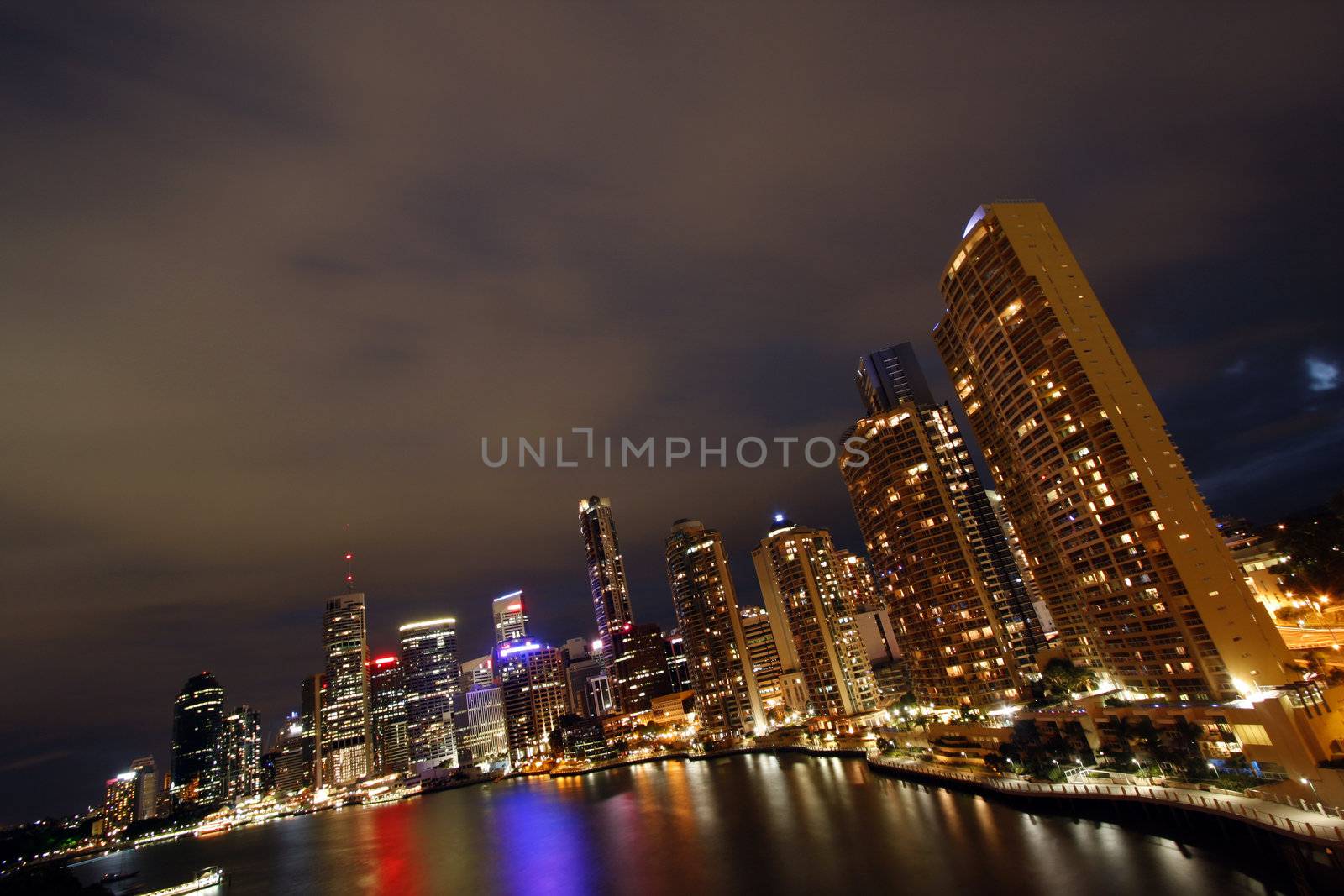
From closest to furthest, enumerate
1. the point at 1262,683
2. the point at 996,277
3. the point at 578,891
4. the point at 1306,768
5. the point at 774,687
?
the point at 1306,768, the point at 1262,683, the point at 578,891, the point at 996,277, the point at 774,687

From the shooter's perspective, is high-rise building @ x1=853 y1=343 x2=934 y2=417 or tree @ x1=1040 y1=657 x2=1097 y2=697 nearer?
tree @ x1=1040 y1=657 x2=1097 y2=697

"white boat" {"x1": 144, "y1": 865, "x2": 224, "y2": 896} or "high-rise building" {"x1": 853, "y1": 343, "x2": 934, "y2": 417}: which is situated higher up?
"high-rise building" {"x1": 853, "y1": 343, "x2": 934, "y2": 417}

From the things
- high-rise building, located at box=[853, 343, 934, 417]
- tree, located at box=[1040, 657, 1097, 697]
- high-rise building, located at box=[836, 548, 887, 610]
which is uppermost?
high-rise building, located at box=[853, 343, 934, 417]

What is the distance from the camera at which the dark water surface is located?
41.4 meters

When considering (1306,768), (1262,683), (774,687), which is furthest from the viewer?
(774,687)

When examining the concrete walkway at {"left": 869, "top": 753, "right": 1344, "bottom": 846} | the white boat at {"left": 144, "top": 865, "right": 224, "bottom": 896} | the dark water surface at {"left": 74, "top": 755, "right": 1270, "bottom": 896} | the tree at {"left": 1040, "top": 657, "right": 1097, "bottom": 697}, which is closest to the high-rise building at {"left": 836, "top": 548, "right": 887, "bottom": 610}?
the dark water surface at {"left": 74, "top": 755, "right": 1270, "bottom": 896}

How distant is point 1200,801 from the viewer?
4056 centimetres

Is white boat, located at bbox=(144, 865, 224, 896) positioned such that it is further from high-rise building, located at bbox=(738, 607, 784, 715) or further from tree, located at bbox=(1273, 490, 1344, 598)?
tree, located at bbox=(1273, 490, 1344, 598)

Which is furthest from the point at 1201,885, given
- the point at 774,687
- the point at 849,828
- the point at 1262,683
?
the point at 774,687

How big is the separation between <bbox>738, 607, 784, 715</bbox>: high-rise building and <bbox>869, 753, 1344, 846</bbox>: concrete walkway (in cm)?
8983

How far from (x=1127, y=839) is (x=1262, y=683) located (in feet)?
60.4

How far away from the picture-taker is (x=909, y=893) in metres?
41.8

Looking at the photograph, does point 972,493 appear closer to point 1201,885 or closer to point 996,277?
point 996,277

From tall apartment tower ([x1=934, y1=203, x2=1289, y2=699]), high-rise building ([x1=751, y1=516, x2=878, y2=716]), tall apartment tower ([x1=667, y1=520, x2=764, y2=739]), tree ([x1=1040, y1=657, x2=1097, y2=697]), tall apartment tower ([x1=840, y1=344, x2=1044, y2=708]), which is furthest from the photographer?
tall apartment tower ([x1=667, y1=520, x2=764, y2=739])
